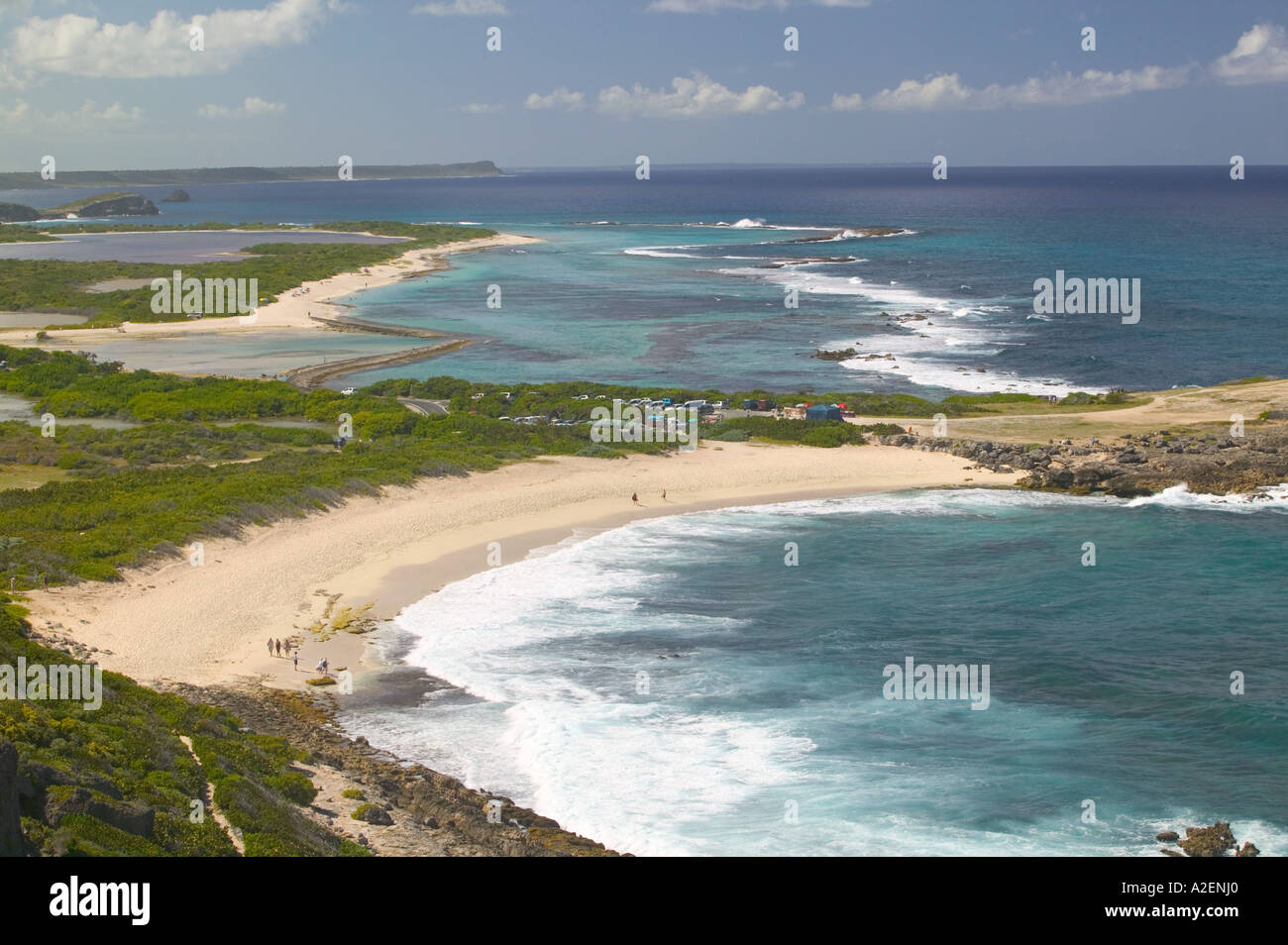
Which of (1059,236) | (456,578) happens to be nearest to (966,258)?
(1059,236)

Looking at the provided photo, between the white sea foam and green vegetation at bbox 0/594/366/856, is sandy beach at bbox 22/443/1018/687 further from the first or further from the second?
the white sea foam

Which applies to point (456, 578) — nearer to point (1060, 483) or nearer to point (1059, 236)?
point (1060, 483)

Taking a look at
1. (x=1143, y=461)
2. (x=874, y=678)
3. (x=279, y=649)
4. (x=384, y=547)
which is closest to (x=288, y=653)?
(x=279, y=649)

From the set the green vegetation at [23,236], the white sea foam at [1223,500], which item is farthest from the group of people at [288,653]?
the green vegetation at [23,236]

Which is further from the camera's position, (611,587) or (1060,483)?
(1060,483)

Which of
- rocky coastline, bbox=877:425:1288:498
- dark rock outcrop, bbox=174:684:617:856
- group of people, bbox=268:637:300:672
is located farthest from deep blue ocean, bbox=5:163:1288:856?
group of people, bbox=268:637:300:672

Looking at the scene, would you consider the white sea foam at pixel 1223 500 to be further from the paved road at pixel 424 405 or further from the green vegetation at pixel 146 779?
the green vegetation at pixel 146 779
